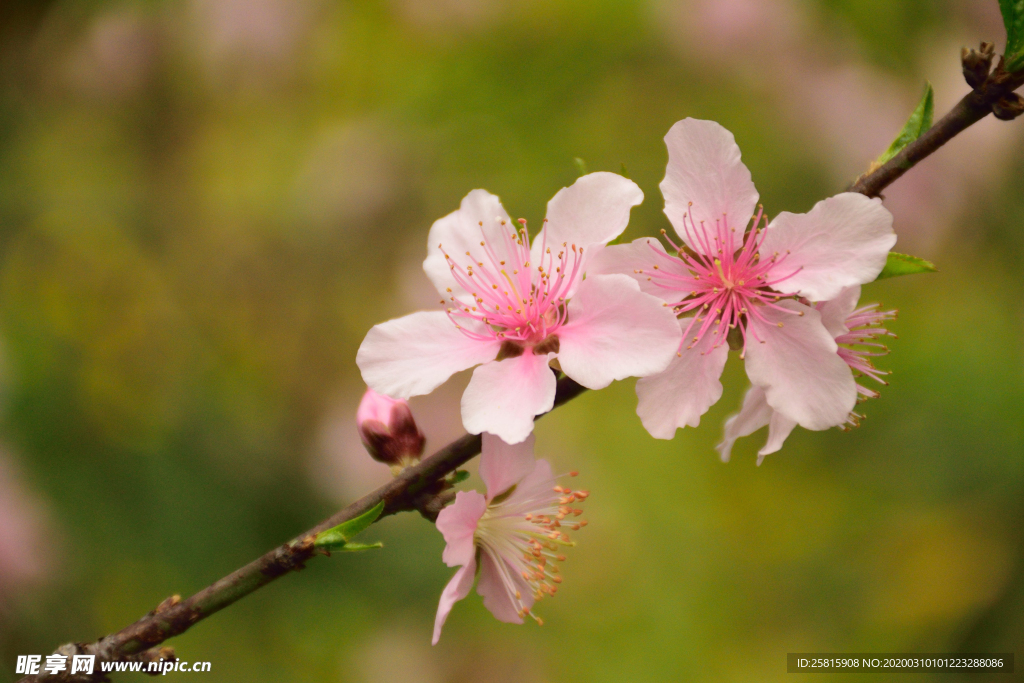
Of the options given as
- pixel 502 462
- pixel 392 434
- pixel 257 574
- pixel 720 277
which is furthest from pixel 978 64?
pixel 257 574

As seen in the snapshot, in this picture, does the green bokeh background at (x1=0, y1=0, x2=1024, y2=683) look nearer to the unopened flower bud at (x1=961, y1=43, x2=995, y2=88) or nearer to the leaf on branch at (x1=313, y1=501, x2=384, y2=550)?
the leaf on branch at (x1=313, y1=501, x2=384, y2=550)

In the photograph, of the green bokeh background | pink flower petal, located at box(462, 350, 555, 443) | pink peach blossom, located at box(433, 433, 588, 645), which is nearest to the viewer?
pink flower petal, located at box(462, 350, 555, 443)

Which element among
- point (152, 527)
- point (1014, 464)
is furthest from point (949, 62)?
point (152, 527)

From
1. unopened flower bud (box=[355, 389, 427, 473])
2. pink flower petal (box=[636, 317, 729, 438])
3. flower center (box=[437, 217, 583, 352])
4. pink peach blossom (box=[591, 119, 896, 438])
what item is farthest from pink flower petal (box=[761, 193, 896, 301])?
unopened flower bud (box=[355, 389, 427, 473])

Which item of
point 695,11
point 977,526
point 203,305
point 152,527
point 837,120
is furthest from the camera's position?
point 695,11

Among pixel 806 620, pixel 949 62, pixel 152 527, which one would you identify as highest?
pixel 949 62

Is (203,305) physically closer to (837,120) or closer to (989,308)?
(837,120)

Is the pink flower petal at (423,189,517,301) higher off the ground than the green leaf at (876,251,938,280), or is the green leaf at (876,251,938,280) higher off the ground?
the pink flower petal at (423,189,517,301)

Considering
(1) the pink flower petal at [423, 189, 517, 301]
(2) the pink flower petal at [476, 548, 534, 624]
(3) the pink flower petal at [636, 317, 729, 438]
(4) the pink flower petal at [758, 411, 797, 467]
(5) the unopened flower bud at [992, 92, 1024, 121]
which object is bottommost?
(2) the pink flower petal at [476, 548, 534, 624]
